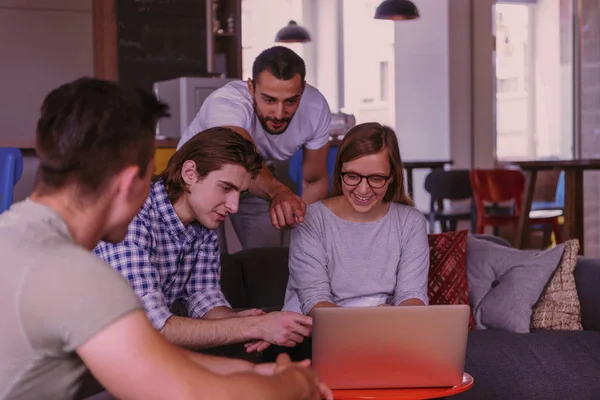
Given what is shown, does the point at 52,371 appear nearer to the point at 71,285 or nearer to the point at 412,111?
the point at 71,285

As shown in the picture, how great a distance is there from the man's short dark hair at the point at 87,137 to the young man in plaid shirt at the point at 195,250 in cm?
100

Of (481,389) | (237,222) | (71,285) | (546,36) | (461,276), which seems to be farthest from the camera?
(546,36)

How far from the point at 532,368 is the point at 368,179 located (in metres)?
0.96

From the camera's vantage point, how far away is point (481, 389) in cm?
310

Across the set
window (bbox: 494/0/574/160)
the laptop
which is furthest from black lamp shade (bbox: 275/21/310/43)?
the laptop

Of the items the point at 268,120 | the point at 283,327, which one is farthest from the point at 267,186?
the point at 283,327

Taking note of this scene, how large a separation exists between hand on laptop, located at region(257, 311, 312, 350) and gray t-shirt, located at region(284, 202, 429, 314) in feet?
1.67

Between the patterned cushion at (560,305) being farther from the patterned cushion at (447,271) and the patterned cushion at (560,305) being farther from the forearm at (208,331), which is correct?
the forearm at (208,331)

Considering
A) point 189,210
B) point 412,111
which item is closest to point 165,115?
point 189,210

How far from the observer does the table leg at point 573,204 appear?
249 inches

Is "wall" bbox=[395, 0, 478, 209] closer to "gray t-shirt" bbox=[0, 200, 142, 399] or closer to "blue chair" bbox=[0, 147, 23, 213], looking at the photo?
"blue chair" bbox=[0, 147, 23, 213]

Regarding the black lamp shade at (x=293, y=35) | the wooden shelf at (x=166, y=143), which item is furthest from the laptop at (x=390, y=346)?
the black lamp shade at (x=293, y=35)

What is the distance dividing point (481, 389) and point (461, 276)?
2.01 feet

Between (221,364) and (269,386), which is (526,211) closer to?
(221,364)
